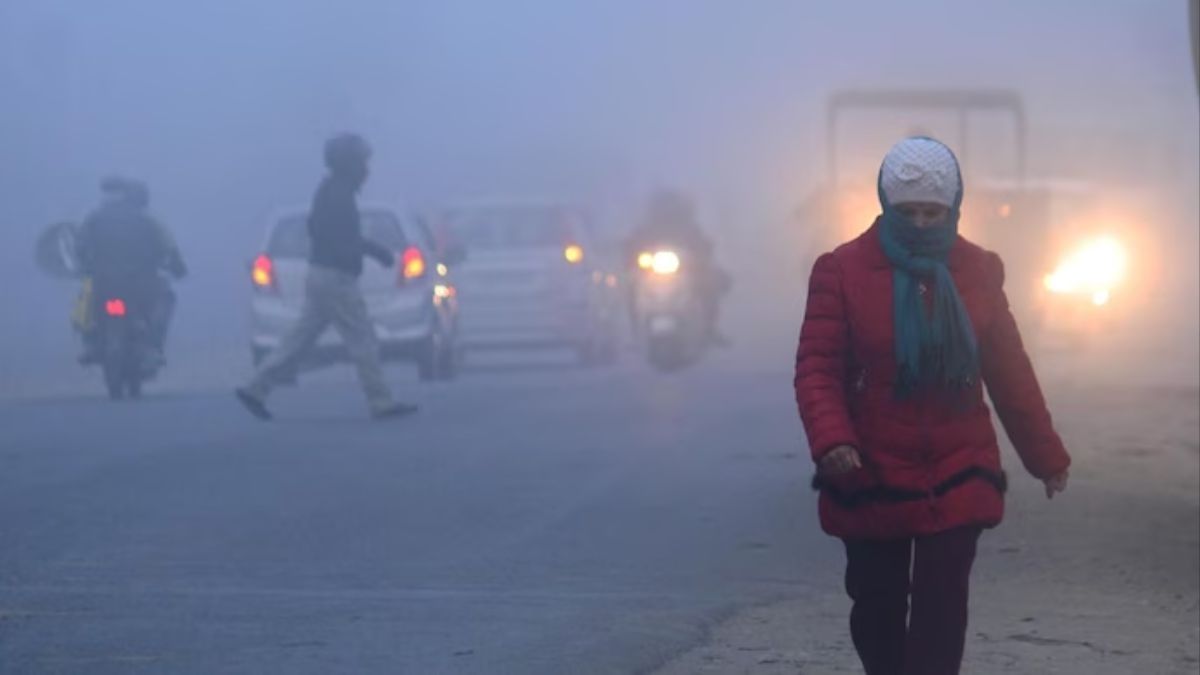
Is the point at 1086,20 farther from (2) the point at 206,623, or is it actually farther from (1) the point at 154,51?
(2) the point at 206,623

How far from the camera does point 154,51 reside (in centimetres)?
4928

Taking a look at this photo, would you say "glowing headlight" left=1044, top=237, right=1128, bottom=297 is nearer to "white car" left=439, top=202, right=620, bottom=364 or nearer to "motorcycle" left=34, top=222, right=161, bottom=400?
"white car" left=439, top=202, right=620, bottom=364

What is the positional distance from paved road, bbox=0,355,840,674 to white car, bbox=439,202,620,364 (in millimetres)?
7006

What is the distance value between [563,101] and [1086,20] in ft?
71.4

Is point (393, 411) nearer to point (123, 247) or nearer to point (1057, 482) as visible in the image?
point (123, 247)

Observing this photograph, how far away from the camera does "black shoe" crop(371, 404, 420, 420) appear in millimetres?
17875

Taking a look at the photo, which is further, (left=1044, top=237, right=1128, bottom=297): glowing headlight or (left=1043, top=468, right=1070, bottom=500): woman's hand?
(left=1044, top=237, right=1128, bottom=297): glowing headlight

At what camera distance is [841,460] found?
5.81 meters

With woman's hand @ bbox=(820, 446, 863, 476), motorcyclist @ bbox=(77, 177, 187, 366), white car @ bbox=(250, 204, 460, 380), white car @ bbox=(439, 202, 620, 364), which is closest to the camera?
woman's hand @ bbox=(820, 446, 863, 476)

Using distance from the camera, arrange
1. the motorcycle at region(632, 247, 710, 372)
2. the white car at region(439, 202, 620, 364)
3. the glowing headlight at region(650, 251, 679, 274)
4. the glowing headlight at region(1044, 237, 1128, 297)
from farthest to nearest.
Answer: the glowing headlight at region(1044, 237, 1128, 297) → the white car at region(439, 202, 620, 364) → the glowing headlight at region(650, 251, 679, 274) → the motorcycle at region(632, 247, 710, 372)

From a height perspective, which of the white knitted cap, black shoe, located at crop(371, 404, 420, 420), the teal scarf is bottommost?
black shoe, located at crop(371, 404, 420, 420)

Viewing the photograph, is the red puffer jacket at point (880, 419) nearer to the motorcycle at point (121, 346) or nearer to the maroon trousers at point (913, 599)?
the maroon trousers at point (913, 599)

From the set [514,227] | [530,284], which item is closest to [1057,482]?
[530,284]

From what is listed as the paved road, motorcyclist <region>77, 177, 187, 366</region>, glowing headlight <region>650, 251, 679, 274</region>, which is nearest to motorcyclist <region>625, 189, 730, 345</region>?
glowing headlight <region>650, 251, 679, 274</region>
